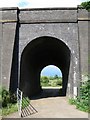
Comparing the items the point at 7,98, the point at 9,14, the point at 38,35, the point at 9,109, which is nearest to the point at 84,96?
the point at 7,98

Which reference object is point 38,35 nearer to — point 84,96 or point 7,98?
point 7,98

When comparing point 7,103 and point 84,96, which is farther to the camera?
point 84,96

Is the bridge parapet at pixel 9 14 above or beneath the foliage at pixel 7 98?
above

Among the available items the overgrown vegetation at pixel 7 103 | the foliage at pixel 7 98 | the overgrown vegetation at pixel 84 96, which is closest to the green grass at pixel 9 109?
the overgrown vegetation at pixel 7 103

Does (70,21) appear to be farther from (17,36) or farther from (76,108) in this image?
(76,108)

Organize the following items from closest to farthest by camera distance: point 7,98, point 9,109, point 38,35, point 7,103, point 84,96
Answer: point 9,109 < point 7,103 < point 7,98 < point 84,96 < point 38,35

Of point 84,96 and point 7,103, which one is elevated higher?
point 84,96

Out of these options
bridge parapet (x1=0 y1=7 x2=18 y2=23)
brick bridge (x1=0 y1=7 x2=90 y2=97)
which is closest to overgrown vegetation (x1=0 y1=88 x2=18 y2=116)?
brick bridge (x1=0 y1=7 x2=90 y2=97)

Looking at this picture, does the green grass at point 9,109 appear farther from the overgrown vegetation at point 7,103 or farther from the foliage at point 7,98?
the foliage at point 7,98

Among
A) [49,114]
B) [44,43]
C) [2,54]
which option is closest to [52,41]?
[44,43]

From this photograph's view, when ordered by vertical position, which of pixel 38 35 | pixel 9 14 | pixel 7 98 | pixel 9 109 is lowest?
pixel 9 109

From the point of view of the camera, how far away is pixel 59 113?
11258 millimetres

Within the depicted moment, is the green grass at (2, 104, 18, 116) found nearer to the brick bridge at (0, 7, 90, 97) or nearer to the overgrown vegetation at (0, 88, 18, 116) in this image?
the overgrown vegetation at (0, 88, 18, 116)

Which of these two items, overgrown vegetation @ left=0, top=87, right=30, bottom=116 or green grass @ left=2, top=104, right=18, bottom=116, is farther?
overgrown vegetation @ left=0, top=87, right=30, bottom=116
